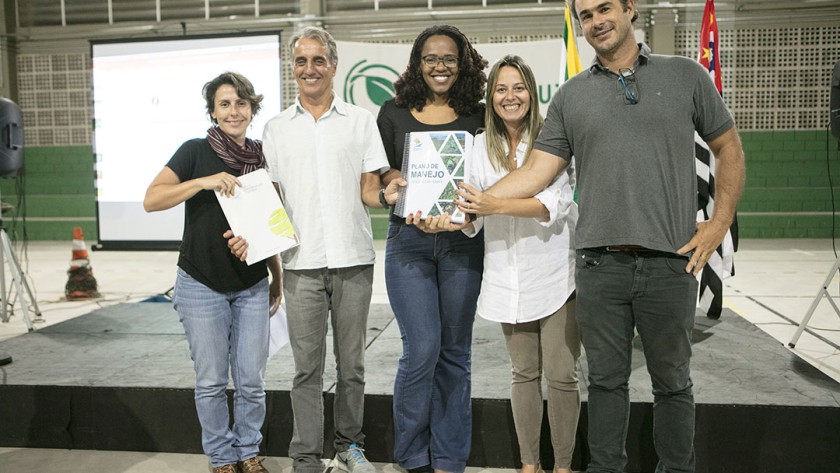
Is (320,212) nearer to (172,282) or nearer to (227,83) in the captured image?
(227,83)

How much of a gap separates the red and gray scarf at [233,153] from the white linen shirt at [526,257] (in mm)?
791

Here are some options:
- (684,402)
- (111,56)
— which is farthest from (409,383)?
(111,56)

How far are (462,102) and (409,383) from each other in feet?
3.31

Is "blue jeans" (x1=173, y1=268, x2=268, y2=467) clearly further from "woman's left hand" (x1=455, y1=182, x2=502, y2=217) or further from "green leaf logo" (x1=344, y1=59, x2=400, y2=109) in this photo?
"green leaf logo" (x1=344, y1=59, x2=400, y2=109)

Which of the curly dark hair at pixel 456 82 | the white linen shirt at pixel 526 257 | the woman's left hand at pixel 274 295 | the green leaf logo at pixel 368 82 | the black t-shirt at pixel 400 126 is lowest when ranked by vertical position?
the woman's left hand at pixel 274 295

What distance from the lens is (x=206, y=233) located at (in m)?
2.44

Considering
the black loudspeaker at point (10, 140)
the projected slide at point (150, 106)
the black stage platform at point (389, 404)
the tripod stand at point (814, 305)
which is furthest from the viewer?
the projected slide at point (150, 106)

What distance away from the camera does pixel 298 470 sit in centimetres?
244

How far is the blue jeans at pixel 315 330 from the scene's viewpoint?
242 centimetres

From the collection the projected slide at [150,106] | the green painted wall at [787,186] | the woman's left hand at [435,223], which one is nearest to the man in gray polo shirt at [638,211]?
the woman's left hand at [435,223]

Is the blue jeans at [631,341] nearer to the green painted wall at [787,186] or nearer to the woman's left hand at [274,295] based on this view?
the woman's left hand at [274,295]

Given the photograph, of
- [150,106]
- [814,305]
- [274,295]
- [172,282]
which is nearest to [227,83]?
[274,295]

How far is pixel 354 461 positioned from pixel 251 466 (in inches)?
15.1

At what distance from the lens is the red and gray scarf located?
2.41 meters
